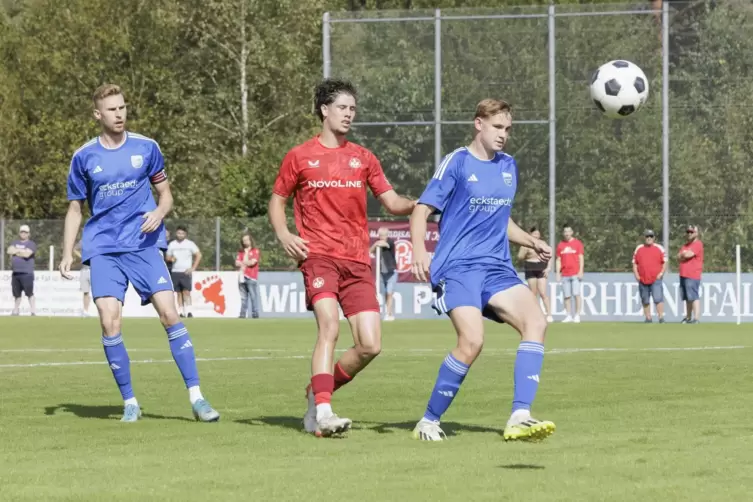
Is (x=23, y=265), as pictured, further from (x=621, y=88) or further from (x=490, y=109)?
(x=490, y=109)

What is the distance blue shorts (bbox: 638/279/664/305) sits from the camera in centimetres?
3241

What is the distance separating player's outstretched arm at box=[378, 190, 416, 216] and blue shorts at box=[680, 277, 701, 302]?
22.6 meters

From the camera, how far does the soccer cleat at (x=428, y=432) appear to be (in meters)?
8.83

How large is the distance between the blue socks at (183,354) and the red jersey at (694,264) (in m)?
22.2

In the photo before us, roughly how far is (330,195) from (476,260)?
1.04 meters

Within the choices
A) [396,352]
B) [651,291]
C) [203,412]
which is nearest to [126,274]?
[203,412]

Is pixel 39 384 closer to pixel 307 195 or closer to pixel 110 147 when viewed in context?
pixel 110 147

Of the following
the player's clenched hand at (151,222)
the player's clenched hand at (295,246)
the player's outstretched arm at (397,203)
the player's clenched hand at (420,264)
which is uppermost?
the player's outstretched arm at (397,203)

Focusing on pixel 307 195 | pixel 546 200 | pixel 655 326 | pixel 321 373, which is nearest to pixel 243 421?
pixel 321 373

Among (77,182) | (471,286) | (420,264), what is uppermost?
(77,182)

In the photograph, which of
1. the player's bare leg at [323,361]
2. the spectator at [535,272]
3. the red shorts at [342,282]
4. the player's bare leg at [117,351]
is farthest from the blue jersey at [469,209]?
the spectator at [535,272]

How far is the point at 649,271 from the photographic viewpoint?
32.0 meters

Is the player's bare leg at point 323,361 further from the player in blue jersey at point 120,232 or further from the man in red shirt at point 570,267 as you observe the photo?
the man in red shirt at point 570,267

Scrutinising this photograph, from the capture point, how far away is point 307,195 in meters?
9.58
